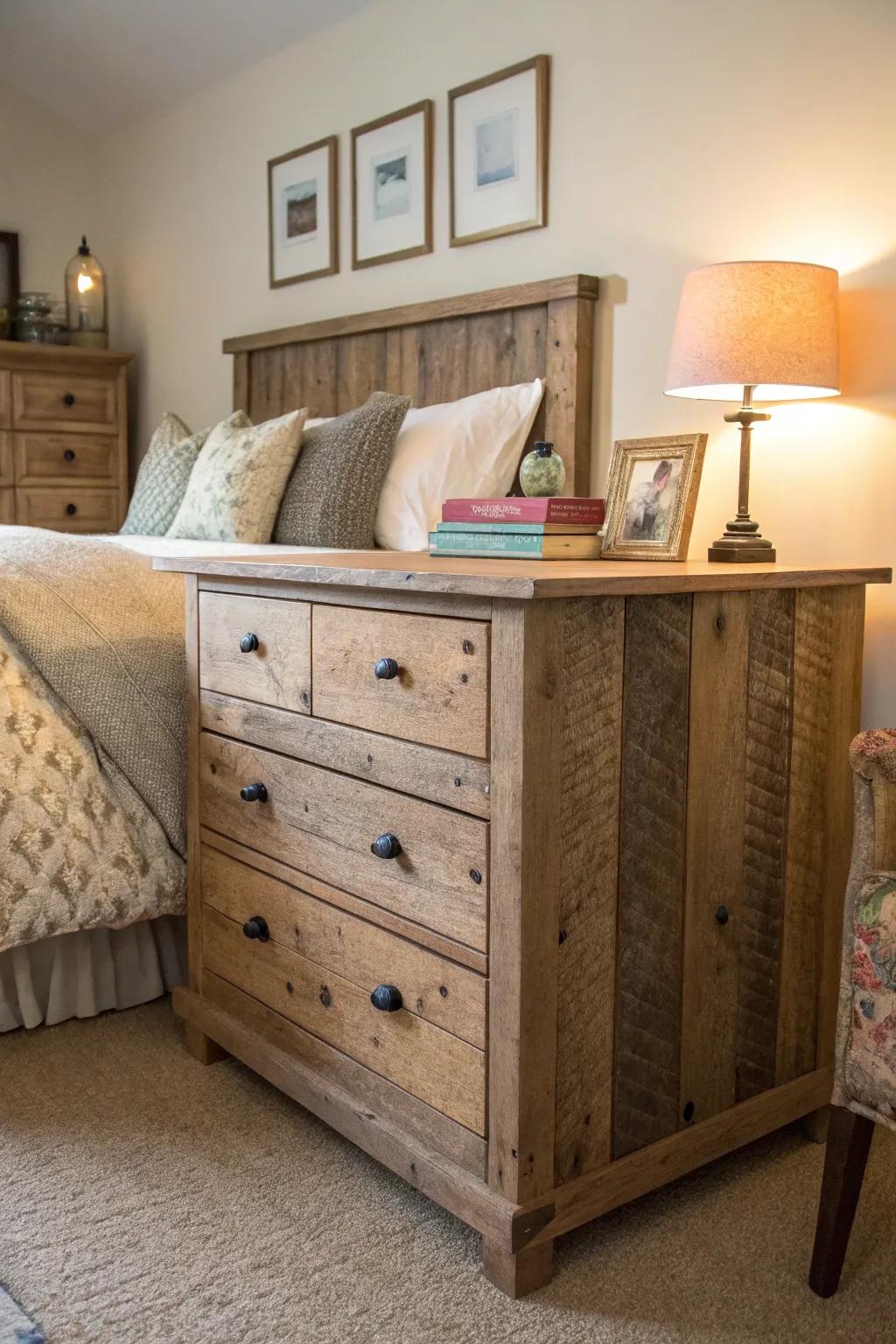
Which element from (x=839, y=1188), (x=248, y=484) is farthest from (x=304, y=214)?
(x=839, y=1188)

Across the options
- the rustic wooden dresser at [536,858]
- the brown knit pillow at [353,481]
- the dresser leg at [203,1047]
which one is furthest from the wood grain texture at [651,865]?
the brown knit pillow at [353,481]

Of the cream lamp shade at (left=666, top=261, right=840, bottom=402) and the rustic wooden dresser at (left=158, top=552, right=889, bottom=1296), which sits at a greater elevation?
the cream lamp shade at (left=666, top=261, right=840, bottom=402)

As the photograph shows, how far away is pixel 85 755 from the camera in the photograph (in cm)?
199

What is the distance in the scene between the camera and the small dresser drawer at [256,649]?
1671 millimetres

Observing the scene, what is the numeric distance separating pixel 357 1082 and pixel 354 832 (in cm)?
34

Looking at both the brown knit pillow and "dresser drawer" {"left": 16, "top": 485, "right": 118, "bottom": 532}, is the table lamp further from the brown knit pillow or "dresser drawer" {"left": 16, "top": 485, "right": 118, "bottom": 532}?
"dresser drawer" {"left": 16, "top": 485, "right": 118, "bottom": 532}

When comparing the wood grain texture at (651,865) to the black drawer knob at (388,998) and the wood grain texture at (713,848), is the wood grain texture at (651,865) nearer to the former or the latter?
the wood grain texture at (713,848)

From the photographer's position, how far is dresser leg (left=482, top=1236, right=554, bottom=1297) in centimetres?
136

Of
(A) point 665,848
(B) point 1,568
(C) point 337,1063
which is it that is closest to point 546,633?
(A) point 665,848

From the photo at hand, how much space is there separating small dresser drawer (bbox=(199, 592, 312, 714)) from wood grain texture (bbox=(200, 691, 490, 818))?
2 centimetres

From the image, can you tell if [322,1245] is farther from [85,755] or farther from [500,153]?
[500,153]

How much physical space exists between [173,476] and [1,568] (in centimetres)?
123

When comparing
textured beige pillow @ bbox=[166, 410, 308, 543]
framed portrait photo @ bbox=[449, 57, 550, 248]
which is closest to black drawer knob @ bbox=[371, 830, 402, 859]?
textured beige pillow @ bbox=[166, 410, 308, 543]

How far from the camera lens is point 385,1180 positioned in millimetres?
1596
